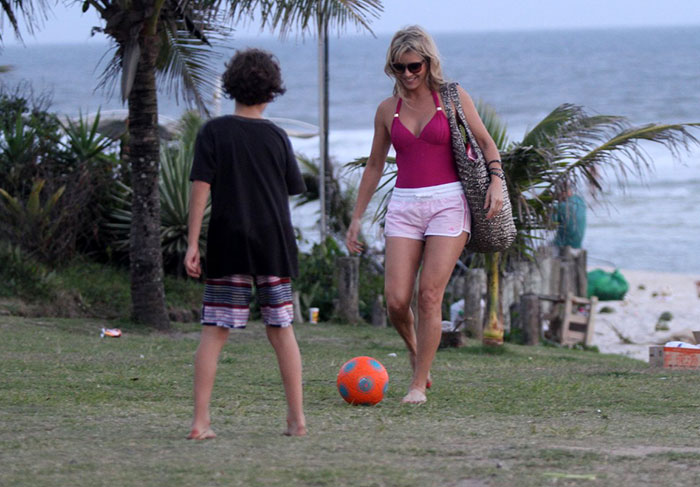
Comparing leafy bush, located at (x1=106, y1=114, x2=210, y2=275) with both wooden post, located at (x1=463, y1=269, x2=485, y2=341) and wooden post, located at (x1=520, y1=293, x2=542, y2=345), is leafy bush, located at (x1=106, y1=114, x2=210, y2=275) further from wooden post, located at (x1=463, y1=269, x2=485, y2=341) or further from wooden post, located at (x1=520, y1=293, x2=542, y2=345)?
wooden post, located at (x1=520, y1=293, x2=542, y2=345)

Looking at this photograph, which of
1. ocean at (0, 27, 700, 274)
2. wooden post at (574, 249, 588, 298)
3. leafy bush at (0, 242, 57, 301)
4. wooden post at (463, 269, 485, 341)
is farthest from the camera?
ocean at (0, 27, 700, 274)

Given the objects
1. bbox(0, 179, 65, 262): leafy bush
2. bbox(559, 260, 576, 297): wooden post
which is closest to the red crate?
bbox(559, 260, 576, 297): wooden post

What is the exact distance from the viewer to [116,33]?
959 cm

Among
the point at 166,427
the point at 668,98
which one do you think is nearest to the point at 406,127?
the point at 166,427

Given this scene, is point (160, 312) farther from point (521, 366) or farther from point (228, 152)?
point (228, 152)

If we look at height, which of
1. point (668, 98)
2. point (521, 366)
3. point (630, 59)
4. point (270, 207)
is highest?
point (630, 59)

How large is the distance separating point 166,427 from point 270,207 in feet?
3.90

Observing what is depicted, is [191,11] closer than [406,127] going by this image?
No

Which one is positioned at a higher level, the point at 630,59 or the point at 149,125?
the point at 630,59

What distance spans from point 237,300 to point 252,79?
3.05 ft

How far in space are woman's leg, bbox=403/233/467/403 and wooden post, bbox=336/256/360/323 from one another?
6175 mm

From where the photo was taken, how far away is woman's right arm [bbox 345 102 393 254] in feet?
17.9

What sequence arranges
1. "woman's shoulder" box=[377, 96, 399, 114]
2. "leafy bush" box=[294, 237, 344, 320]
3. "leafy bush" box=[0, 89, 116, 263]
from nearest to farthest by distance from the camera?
"woman's shoulder" box=[377, 96, 399, 114] < "leafy bush" box=[0, 89, 116, 263] < "leafy bush" box=[294, 237, 344, 320]

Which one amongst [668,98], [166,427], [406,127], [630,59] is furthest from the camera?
[630,59]
